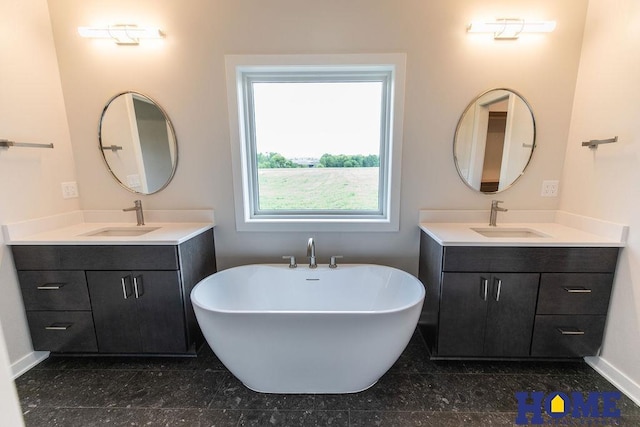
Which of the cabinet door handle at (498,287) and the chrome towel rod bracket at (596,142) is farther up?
the chrome towel rod bracket at (596,142)

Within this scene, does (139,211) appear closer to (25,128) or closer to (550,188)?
(25,128)

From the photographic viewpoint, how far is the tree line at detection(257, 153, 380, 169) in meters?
2.19

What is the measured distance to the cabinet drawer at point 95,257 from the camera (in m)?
1.66

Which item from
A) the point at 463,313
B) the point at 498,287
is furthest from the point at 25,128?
the point at 498,287

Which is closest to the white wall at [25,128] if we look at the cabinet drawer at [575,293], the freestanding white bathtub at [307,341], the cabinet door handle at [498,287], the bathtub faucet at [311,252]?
the freestanding white bathtub at [307,341]

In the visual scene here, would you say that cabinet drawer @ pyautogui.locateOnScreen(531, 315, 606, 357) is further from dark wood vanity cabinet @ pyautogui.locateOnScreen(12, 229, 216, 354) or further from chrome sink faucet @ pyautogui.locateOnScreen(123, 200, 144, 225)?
chrome sink faucet @ pyautogui.locateOnScreen(123, 200, 144, 225)

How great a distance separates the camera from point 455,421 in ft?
4.56

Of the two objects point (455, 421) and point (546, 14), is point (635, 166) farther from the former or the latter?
point (455, 421)

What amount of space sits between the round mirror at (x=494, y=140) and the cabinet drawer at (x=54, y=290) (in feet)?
8.64

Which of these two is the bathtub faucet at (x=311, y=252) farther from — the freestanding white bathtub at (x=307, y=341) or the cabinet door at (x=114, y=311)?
the cabinet door at (x=114, y=311)

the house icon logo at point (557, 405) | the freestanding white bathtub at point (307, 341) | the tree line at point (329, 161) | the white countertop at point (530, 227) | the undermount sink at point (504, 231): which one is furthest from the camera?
the tree line at point (329, 161)

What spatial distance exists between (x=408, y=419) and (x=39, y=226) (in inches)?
99.7

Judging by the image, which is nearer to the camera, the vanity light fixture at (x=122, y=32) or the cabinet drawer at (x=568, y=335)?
the cabinet drawer at (x=568, y=335)

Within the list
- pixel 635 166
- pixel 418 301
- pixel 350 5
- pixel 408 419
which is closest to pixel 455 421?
pixel 408 419
